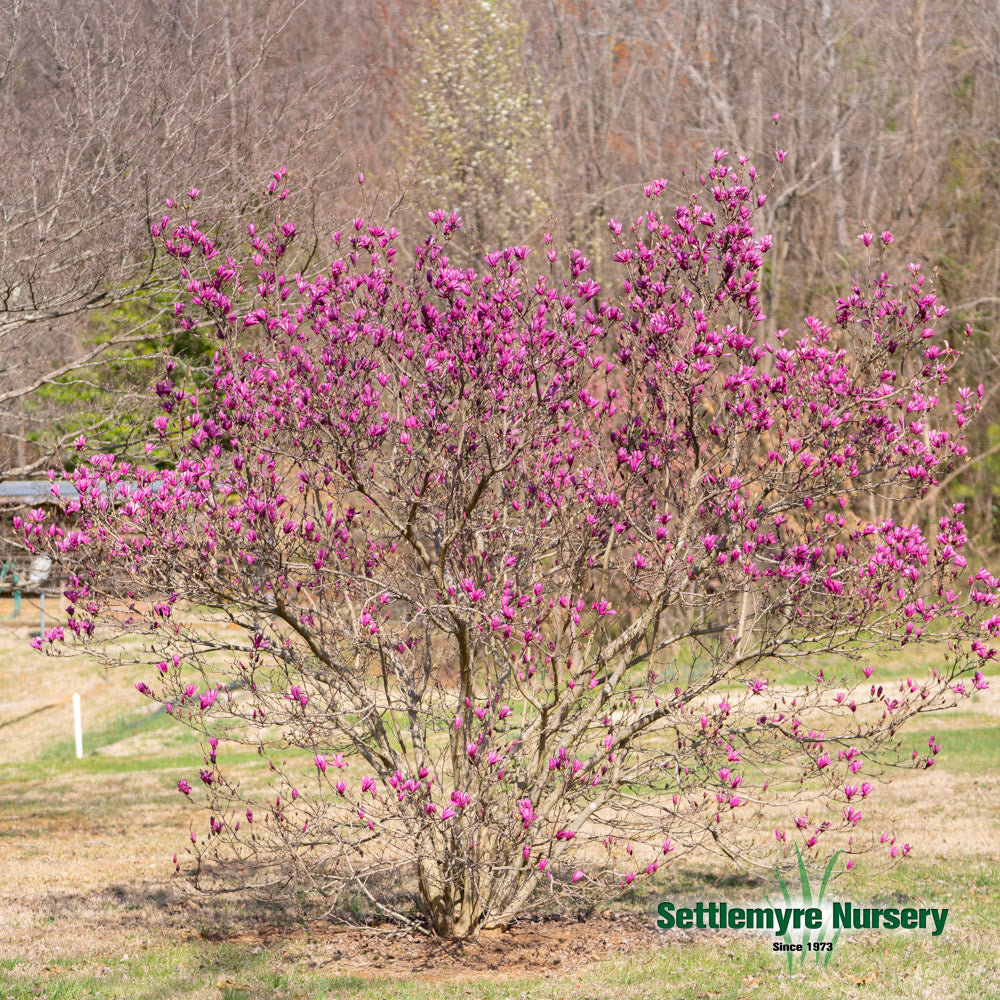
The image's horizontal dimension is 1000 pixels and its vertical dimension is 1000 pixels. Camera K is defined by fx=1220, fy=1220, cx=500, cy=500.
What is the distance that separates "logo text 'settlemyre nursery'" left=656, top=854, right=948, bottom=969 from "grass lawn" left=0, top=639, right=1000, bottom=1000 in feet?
0.43

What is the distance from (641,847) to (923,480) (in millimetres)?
5634

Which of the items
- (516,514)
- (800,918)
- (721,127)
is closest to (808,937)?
(800,918)

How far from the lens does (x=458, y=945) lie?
22.3 ft

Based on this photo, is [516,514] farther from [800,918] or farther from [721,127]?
[721,127]

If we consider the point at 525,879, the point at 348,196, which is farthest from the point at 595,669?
the point at 348,196

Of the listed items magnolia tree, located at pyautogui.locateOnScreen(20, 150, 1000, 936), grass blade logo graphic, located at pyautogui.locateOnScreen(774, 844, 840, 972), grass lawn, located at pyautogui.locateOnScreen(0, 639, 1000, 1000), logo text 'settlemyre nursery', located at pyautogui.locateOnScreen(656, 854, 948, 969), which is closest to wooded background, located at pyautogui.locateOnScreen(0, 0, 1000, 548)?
grass lawn, located at pyautogui.locateOnScreen(0, 639, 1000, 1000)

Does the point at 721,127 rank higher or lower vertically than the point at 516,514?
higher

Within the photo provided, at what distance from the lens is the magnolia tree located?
5777 millimetres

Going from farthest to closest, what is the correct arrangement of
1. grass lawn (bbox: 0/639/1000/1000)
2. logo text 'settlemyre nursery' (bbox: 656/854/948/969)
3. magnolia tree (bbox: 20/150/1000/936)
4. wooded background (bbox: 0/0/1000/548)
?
1. wooded background (bbox: 0/0/1000/548)
2. logo text 'settlemyre nursery' (bbox: 656/854/948/969)
3. grass lawn (bbox: 0/639/1000/1000)
4. magnolia tree (bbox: 20/150/1000/936)

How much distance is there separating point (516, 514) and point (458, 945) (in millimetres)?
2429

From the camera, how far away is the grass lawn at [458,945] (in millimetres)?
6098

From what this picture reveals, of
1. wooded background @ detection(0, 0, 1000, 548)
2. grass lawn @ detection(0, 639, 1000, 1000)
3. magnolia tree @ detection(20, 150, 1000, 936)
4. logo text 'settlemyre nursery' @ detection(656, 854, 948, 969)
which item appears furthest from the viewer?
wooded background @ detection(0, 0, 1000, 548)

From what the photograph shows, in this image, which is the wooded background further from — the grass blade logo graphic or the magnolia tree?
the grass blade logo graphic

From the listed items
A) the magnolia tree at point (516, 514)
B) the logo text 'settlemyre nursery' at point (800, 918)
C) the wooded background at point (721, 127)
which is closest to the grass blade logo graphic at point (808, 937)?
the logo text 'settlemyre nursery' at point (800, 918)
